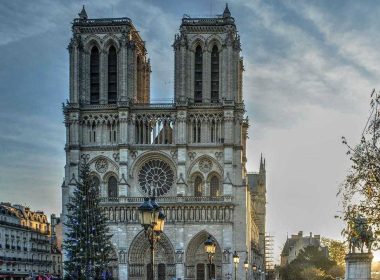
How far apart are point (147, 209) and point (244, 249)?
60270mm

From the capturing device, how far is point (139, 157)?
84.5m

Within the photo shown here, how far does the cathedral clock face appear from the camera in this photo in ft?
279

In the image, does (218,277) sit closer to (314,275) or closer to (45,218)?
(314,275)

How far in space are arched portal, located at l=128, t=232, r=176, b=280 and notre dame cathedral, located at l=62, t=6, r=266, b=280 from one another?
10 centimetres

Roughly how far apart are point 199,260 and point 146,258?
5.35 m

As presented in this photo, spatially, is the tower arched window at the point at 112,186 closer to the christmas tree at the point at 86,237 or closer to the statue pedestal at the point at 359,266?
the christmas tree at the point at 86,237

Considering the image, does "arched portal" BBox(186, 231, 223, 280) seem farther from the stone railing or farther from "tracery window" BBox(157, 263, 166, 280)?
"tracery window" BBox(157, 263, 166, 280)

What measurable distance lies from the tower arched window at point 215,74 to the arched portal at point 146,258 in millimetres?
15096

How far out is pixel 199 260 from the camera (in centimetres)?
8362

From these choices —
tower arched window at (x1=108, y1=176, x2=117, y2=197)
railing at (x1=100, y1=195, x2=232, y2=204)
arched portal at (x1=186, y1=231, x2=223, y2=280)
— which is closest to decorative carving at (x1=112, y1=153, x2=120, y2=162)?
tower arched window at (x1=108, y1=176, x2=117, y2=197)

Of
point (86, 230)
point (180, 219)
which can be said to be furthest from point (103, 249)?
point (180, 219)

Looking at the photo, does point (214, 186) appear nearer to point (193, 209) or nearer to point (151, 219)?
point (193, 209)

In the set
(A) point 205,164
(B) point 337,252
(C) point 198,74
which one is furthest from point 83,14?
(B) point 337,252

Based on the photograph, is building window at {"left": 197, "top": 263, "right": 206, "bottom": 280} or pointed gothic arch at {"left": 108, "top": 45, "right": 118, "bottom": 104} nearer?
building window at {"left": 197, "top": 263, "right": 206, "bottom": 280}
